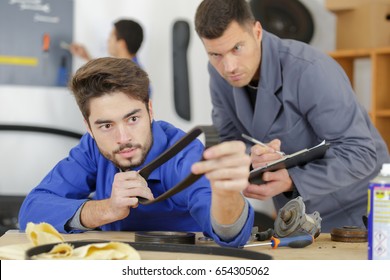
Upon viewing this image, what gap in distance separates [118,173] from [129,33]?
2869mm

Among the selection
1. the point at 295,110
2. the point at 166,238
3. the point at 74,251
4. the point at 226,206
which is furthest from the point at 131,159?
the point at 295,110

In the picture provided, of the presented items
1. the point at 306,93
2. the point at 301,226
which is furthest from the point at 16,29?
the point at 301,226

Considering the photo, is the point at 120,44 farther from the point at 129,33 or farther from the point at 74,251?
the point at 74,251

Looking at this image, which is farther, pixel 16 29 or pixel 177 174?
pixel 16 29

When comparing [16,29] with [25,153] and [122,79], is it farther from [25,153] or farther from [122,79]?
[122,79]

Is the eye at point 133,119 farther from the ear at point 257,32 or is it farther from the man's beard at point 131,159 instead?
the ear at point 257,32

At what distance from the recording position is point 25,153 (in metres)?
4.48

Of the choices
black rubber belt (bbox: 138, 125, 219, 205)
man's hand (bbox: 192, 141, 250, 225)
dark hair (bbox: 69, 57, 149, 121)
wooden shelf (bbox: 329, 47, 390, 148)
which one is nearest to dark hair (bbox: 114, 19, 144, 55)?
wooden shelf (bbox: 329, 47, 390, 148)

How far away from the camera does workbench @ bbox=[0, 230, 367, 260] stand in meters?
1.45

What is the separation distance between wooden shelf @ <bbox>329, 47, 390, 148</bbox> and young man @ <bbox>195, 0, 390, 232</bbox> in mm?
1664

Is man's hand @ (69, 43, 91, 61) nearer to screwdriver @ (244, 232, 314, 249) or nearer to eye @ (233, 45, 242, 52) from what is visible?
eye @ (233, 45, 242, 52)

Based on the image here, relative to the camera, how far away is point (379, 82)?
4289mm

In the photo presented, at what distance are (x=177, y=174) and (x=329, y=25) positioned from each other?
125 inches

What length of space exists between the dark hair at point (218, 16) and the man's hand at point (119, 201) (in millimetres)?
808
